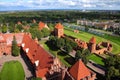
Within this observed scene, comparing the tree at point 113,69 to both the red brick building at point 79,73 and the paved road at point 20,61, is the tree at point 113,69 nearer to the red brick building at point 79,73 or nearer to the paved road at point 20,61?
the red brick building at point 79,73

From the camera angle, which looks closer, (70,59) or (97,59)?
(70,59)

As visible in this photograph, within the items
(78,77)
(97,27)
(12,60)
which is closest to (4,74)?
(12,60)

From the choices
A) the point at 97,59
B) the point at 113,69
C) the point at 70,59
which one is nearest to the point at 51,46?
the point at 70,59

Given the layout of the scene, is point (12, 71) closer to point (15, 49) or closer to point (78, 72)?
point (15, 49)

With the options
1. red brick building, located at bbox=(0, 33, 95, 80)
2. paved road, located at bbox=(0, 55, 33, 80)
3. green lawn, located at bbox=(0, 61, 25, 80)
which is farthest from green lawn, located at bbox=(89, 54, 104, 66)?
green lawn, located at bbox=(0, 61, 25, 80)

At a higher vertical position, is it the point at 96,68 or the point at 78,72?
the point at 78,72

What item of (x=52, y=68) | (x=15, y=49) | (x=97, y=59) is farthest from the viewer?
(x=97, y=59)

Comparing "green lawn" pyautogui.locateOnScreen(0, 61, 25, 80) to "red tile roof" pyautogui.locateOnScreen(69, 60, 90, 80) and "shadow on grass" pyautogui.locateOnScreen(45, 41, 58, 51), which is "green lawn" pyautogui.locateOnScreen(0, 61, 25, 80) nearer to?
"red tile roof" pyautogui.locateOnScreen(69, 60, 90, 80)

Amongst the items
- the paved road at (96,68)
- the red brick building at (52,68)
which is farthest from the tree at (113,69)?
the paved road at (96,68)

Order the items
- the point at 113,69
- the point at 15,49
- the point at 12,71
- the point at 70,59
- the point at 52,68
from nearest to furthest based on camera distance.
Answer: the point at 113,69 < the point at 52,68 < the point at 12,71 < the point at 70,59 < the point at 15,49
